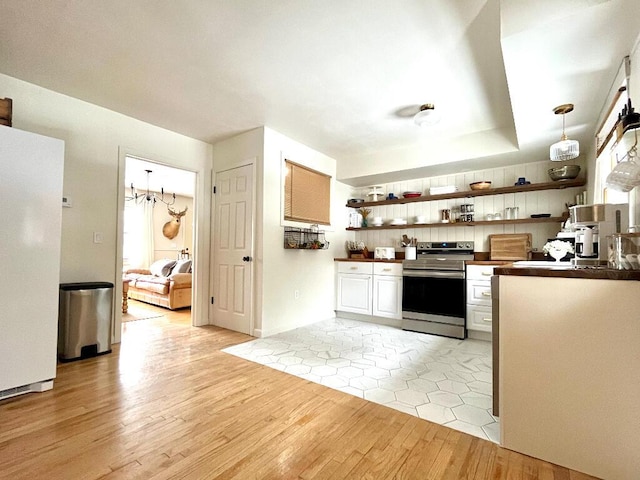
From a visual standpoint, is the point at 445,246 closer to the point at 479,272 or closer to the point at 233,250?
the point at 479,272

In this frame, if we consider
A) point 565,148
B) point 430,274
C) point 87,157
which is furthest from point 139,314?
point 565,148

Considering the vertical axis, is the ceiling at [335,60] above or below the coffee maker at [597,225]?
above

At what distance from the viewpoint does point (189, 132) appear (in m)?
3.86

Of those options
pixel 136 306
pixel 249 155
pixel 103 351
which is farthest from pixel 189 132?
pixel 136 306

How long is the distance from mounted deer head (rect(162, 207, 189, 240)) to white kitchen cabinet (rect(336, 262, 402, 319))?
5195 millimetres

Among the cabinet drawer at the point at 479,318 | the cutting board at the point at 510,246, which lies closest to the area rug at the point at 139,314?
the cabinet drawer at the point at 479,318

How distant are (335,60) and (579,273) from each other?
6.98 feet

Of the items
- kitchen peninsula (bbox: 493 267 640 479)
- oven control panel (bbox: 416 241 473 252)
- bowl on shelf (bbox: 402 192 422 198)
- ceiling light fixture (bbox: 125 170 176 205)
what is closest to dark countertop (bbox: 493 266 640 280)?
kitchen peninsula (bbox: 493 267 640 479)

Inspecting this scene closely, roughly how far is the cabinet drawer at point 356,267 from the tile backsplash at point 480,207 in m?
0.69

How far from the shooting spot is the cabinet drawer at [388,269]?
421 cm

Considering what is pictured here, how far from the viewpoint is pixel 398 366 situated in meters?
2.73

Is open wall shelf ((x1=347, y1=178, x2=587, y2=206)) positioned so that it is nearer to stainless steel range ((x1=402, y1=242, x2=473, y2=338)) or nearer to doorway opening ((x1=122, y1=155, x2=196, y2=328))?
stainless steel range ((x1=402, y1=242, x2=473, y2=338))

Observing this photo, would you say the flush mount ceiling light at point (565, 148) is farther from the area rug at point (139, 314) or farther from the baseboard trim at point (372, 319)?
the area rug at point (139, 314)

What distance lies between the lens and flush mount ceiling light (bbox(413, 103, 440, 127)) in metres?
2.99
